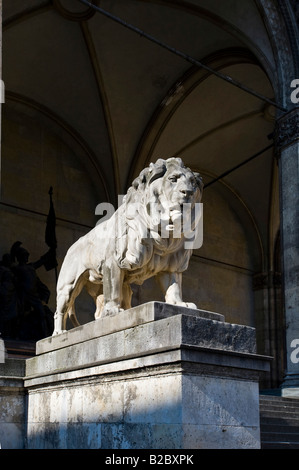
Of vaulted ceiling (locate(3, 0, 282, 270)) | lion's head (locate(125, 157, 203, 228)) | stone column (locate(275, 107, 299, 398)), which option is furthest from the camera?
vaulted ceiling (locate(3, 0, 282, 270))

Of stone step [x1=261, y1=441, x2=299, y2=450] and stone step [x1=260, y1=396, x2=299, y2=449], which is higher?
stone step [x1=260, y1=396, x2=299, y2=449]

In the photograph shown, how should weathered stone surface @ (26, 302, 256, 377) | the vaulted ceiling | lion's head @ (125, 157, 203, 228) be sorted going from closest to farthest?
1. weathered stone surface @ (26, 302, 256, 377)
2. lion's head @ (125, 157, 203, 228)
3. the vaulted ceiling

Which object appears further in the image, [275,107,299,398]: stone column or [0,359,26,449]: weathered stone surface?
[275,107,299,398]: stone column

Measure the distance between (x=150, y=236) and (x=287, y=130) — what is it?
22.5 ft

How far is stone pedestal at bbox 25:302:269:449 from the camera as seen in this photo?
420 cm

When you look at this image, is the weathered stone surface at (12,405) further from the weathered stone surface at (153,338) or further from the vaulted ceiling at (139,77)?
the vaulted ceiling at (139,77)

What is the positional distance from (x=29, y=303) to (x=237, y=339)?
32.1 feet

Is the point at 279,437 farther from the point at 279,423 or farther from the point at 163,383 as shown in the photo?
the point at 163,383

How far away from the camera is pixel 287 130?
→ 37.2 feet

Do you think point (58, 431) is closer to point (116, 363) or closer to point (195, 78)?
point (116, 363)

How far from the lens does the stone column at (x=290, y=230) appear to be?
Answer: 34.1ft

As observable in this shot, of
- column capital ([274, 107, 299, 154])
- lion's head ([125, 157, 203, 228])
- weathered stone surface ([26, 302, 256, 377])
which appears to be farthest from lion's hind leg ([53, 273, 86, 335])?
column capital ([274, 107, 299, 154])

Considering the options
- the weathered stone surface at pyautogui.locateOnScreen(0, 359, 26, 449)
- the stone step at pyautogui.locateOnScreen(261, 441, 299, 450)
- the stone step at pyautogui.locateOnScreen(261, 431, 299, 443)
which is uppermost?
the weathered stone surface at pyautogui.locateOnScreen(0, 359, 26, 449)

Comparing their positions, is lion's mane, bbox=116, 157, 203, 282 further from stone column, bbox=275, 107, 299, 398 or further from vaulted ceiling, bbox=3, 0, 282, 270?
vaulted ceiling, bbox=3, 0, 282, 270
